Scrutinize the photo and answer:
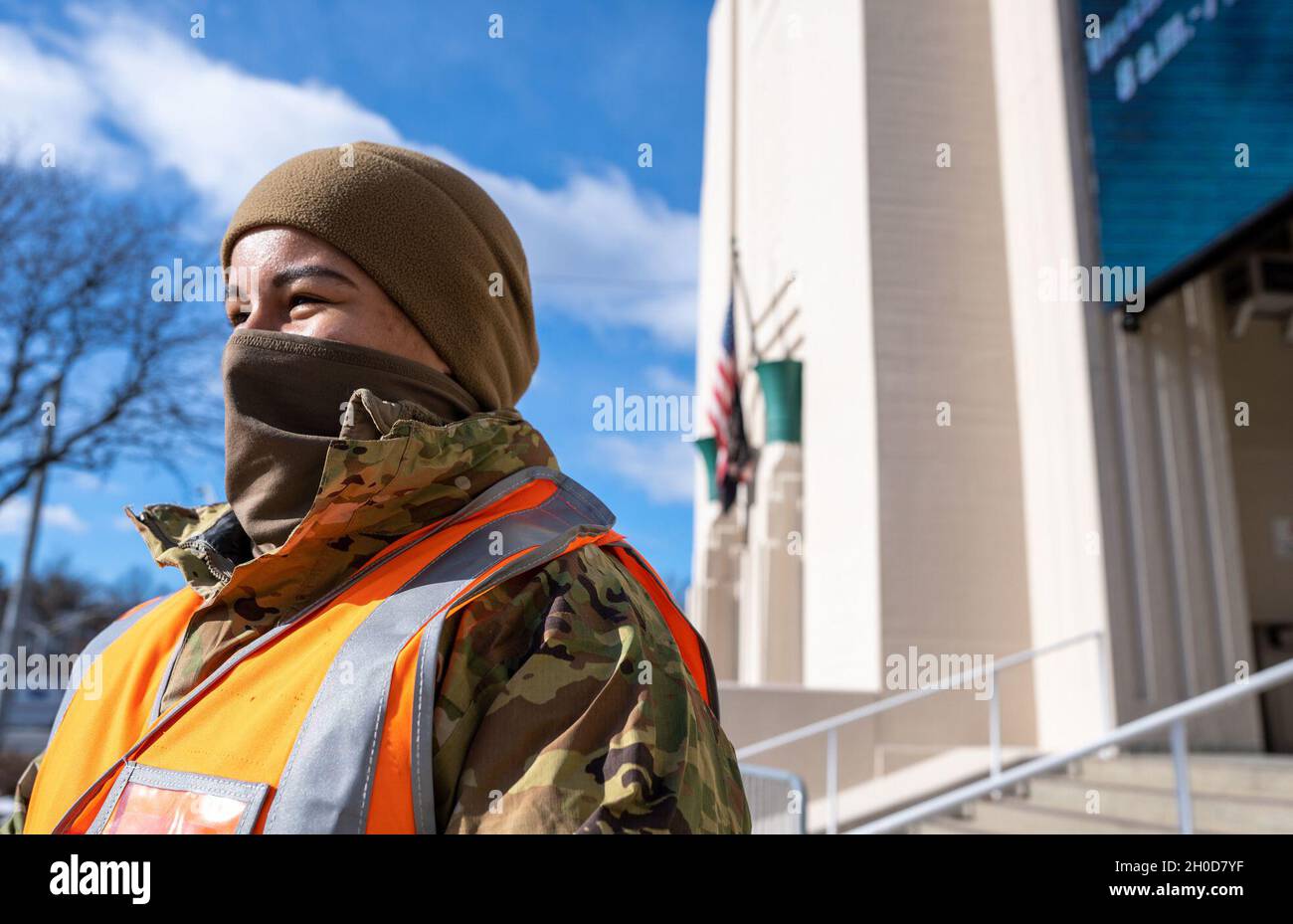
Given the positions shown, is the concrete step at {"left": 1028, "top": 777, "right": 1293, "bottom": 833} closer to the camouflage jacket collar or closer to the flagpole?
the camouflage jacket collar

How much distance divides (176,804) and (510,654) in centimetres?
38

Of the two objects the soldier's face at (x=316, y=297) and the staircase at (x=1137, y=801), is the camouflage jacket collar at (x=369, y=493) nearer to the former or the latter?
the soldier's face at (x=316, y=297)

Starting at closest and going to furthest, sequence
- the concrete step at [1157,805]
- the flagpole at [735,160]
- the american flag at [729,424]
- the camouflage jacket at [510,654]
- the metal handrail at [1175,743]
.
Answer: the camouflage jacket at [510,654]
the metal handrail at [1175,743]
the concrete step at [1157,805]
the american flag at [729,424]
the flagpole at [735,160]

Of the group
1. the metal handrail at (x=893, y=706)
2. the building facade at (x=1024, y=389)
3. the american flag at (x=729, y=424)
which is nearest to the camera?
the metal handrail at (x=893, y=706)

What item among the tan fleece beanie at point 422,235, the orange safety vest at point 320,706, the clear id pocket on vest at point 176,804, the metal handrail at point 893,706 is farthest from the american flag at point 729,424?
the clear id pocket on vest at point 176,804

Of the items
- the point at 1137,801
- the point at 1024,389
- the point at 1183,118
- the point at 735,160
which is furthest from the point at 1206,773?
the point at 735,160

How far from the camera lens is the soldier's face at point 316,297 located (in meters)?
1.31

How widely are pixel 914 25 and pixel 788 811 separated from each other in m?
9.39

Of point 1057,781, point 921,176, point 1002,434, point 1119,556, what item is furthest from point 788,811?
point 921,176

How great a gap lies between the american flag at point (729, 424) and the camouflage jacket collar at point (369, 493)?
12.9 metres

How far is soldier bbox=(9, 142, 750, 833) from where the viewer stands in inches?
36.3

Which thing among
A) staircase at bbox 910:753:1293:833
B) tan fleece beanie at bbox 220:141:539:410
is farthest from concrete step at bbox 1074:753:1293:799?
tan fleece beanie at bbox 220:141:539:410

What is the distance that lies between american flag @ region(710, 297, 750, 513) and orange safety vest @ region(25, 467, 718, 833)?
12.9 m

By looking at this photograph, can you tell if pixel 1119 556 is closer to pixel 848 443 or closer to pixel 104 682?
pixel 848 443
